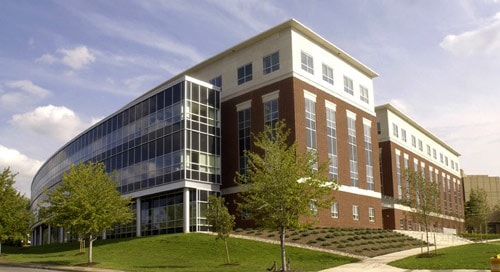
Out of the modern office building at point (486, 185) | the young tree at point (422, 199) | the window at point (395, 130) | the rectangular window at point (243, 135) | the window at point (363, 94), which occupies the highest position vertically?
the window at point (363, 94)

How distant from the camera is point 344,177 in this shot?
2004 inches

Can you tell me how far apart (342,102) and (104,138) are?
87.2 feet

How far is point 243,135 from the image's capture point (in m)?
48.0

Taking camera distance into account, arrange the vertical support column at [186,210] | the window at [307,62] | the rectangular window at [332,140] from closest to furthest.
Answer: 1. the vertical support column at [186,210]
2. the window at [307,62]
3. the rectangular window at [332,140]

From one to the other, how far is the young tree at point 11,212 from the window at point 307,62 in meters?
28.4

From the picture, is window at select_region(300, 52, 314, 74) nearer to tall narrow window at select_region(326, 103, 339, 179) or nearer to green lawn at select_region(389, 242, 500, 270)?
tall narrow window at select_region(326, 103, 339, 179)

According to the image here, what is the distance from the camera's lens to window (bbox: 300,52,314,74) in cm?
4719

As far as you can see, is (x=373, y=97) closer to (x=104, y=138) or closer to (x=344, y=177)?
(x=344, y=177)

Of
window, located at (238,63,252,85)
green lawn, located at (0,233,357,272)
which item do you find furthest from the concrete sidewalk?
window, located at (238,63,252,85)

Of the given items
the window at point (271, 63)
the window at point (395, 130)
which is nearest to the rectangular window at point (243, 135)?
the window at point (271, 63)

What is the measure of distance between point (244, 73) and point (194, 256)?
21.6 metres

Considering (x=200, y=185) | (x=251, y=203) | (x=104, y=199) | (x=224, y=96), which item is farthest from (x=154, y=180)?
(x=251, y=203)

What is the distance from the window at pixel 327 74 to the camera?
5044cm

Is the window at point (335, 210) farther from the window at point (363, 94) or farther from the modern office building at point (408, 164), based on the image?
the window at point (363, 94)
